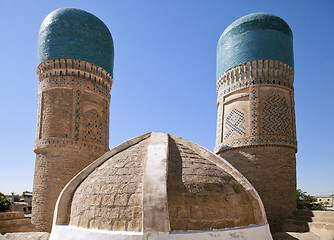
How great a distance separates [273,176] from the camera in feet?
27.8

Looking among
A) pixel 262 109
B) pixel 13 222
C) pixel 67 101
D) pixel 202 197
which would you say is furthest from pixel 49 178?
pixel 262 109

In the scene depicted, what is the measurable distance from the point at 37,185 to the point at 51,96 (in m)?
2.58

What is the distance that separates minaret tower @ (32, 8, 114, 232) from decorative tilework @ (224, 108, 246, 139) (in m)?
3.89

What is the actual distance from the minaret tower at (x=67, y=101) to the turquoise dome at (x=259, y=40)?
4257mm

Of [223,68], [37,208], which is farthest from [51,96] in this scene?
[223,68]

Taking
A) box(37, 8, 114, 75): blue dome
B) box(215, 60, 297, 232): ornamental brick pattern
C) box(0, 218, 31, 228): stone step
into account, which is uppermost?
box(37, 8, 114, 75): blue dome

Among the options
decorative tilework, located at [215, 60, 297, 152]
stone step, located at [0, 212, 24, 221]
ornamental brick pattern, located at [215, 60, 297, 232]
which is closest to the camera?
stone step, located at [0, 212, 24, 221]

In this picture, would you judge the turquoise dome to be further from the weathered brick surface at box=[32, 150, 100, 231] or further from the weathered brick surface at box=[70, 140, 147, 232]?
the weathered brick surface at box=[70, 140, 147, 232]

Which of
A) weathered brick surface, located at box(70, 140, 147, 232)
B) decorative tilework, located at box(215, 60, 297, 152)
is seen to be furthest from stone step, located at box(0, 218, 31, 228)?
decorative tilework, located at box(215, 60, 297, 152)

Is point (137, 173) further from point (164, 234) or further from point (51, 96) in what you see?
point (51, 96)

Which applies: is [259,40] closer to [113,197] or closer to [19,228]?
[113,197]

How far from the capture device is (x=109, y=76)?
1017cm

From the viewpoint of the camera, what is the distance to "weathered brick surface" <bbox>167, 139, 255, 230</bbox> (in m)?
3.18

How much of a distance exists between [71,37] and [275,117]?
6.63 metres
